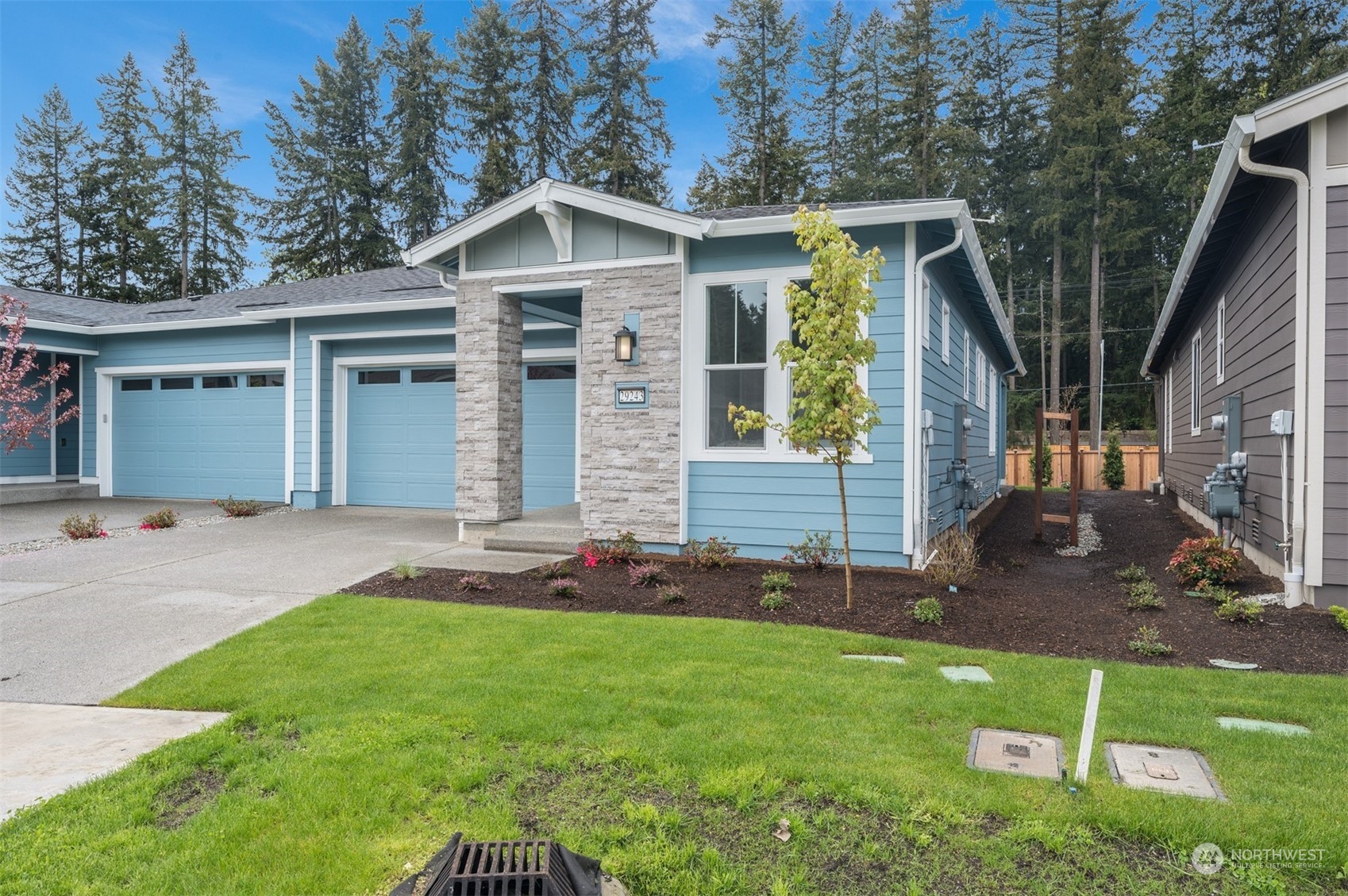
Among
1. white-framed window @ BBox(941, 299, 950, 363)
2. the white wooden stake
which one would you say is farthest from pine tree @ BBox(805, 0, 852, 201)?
the white wooden stake

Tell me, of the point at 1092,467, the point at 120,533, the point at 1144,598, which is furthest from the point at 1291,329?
the point at 1092,467

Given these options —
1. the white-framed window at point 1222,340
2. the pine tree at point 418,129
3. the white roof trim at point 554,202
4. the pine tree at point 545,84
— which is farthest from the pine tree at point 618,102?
the white-framed window at point 1222,340

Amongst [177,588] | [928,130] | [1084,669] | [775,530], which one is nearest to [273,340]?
[177,588]

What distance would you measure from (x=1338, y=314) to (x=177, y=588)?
29.7 feet

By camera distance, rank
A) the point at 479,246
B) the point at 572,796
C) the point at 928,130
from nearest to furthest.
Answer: the point at 572,796 → the point at 479,246 → the point at 928,130

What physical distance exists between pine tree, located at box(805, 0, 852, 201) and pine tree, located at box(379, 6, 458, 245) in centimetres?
1225

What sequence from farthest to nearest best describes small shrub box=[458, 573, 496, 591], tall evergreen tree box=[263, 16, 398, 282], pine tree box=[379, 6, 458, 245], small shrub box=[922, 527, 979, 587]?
tall evergreen tree box=[263, 16, 398, 282]
pine tree box=[379, 6, 458, 245]
small shrub box=[922, 527, 979, 587]
small shrub box=[458, 573, 496, 591]

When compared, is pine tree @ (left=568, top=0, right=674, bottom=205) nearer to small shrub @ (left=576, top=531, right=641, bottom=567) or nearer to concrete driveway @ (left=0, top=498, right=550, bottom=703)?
concrete driveway @ (left=0, top=498, right=550, bottom=703)

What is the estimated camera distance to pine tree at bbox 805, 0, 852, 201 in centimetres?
2520

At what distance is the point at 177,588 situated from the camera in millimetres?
6223

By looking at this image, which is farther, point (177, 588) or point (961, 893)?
point (177, 588)

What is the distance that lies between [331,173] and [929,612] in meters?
26.4

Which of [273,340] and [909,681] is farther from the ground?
[273,340]

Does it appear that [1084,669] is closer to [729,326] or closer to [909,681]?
[909,681]
